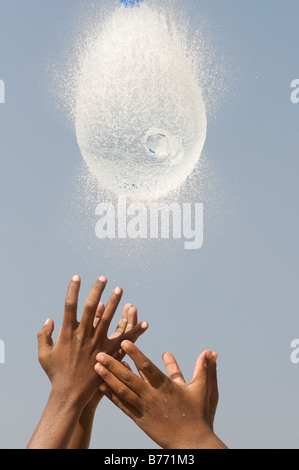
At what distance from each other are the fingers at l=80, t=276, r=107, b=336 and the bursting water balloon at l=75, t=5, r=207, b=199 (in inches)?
107

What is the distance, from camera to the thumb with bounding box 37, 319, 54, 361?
9.49 feet

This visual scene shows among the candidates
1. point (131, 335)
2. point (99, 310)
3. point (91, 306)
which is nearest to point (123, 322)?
point (99, 310)

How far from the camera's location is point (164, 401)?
2482mm

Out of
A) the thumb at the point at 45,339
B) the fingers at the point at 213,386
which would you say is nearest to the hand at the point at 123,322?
the thumb at the point at 45,339

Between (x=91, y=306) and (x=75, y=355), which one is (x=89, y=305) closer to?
(x=91, y=306)

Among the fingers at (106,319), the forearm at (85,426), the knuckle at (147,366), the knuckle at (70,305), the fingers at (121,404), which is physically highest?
the knuckle at (70,305)

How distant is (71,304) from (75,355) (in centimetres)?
26

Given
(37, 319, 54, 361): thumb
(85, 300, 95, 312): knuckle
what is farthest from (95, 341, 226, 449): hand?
(37, 319, 54, 361): thumb

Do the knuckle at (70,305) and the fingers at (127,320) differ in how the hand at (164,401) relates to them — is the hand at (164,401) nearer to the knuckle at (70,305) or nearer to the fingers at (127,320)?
the knuckle at (70,305)

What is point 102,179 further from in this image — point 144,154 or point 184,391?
point 184,391

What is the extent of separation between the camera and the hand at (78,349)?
274 cm

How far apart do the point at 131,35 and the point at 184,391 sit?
4.02 m

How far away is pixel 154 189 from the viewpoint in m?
5.90

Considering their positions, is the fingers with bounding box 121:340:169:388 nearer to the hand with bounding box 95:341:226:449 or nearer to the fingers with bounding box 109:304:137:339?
the hand with bounding box 95:341:226:449
